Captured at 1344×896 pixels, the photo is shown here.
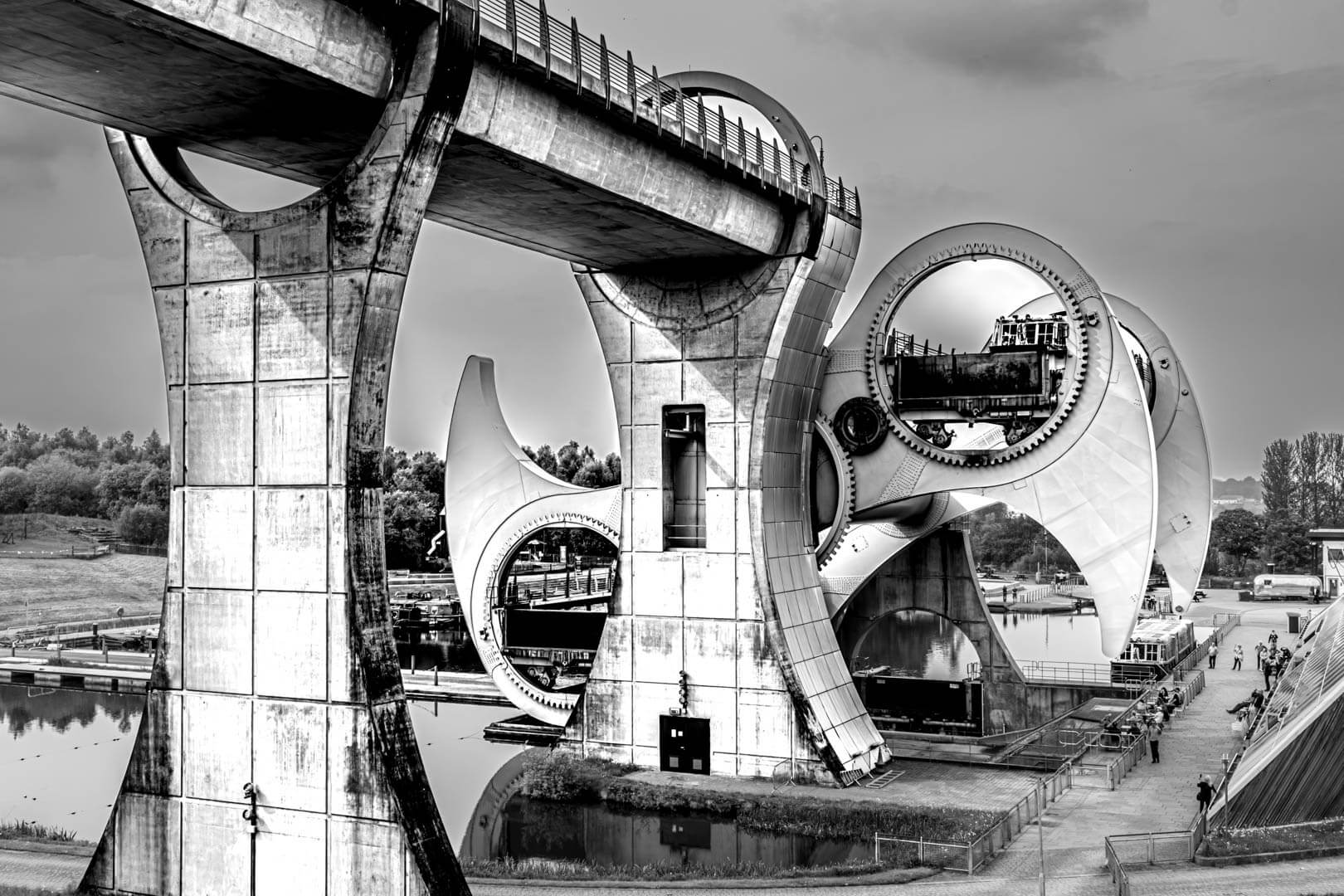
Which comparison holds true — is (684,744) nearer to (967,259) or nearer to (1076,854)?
(1076,854)

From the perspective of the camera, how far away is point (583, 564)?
10612cm

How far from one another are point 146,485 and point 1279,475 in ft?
341

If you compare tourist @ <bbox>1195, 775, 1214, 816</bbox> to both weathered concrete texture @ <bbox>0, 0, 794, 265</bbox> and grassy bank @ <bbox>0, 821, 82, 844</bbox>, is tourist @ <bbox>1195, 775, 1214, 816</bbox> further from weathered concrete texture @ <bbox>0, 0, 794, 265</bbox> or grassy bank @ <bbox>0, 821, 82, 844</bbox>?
grassy bank @ <bbox>0, 821, 82, 844</bbox>

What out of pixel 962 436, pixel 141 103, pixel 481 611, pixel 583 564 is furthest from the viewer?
pixel 583 564

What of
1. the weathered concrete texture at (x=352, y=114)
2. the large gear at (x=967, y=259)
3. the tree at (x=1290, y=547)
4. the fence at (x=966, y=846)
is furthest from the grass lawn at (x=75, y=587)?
the tree at (x=1290, y=547)

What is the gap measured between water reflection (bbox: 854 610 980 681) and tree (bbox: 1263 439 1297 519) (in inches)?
2960

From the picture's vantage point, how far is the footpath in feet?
67.3

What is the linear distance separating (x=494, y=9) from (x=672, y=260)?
11.0 m

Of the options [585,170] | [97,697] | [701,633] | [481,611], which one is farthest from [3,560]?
[585,170]

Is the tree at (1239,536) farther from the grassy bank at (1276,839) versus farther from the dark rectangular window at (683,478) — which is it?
the grassy bank at (1276,839)

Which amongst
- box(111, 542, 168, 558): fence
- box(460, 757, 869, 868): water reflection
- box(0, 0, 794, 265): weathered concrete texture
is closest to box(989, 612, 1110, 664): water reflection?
box(460, 757, 869, 868): water reflection

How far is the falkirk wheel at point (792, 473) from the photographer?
3192cm

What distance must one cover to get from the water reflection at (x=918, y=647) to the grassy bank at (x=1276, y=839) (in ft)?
103

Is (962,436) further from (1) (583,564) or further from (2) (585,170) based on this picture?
(1) (583,564)
